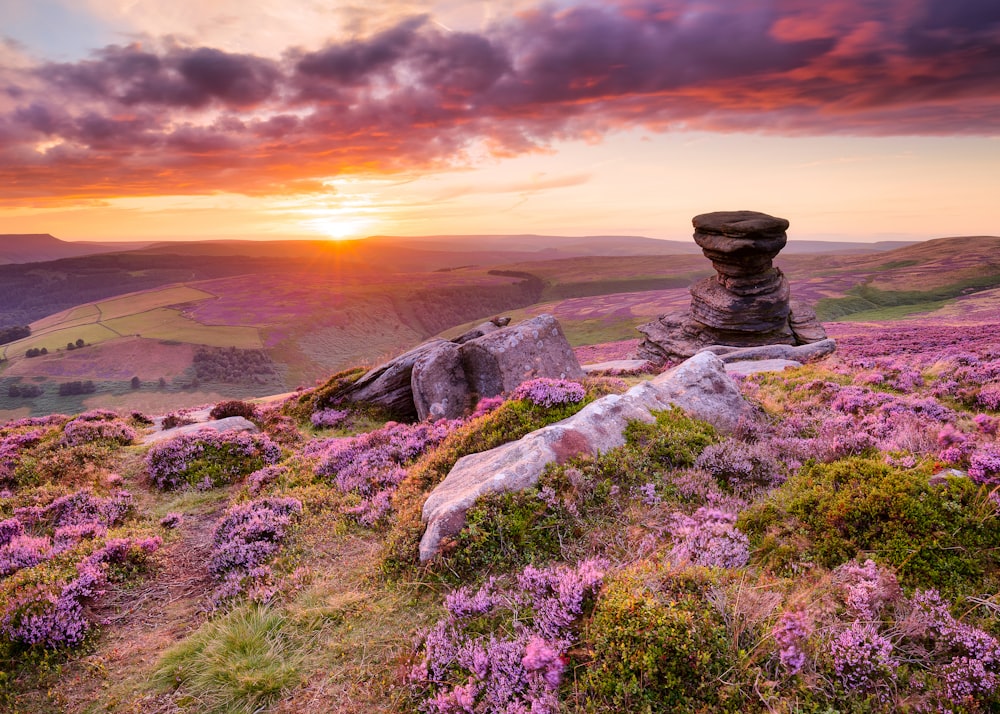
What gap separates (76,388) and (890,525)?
88.6m

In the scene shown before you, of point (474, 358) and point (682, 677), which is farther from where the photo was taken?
point (474, 358)

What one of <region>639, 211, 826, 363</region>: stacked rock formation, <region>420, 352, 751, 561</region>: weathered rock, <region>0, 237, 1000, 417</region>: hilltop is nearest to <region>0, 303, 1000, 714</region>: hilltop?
<region>420, 352, 751, 561</region>: weathered rock

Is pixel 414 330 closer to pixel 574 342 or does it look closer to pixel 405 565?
pixel 574 342

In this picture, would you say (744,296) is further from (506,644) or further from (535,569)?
(506,644)

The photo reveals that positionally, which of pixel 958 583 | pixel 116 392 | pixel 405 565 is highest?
pixel 958 583

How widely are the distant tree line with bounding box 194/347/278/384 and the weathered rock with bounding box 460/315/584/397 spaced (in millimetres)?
63293

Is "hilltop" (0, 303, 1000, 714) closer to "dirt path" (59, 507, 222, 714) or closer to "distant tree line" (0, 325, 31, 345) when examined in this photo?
"dirt path" (59, 507, 222, 714)

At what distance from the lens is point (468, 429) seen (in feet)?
34.8

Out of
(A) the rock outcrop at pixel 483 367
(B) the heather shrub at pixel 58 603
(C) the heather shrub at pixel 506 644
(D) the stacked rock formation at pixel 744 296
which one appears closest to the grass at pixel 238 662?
(C) the heather shrub at pixel 506 644

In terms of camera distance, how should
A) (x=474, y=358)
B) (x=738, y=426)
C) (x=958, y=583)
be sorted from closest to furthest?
1. (x=958, y=583)
2. (x=738, y=426)
3. (x=474, y=358)

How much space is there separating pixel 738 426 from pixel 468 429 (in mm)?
6012

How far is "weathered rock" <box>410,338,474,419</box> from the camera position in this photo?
720 inches

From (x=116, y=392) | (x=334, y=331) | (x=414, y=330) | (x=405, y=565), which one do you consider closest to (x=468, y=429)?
(x=405, y=565)

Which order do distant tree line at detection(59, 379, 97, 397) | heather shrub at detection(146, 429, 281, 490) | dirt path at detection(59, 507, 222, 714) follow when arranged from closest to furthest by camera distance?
dirt path at detection(59, 507, 222, 714) → heather shrub at detection(146, 429, 281, 490) → distant tree line at detection(59, 379, 97, 397)
